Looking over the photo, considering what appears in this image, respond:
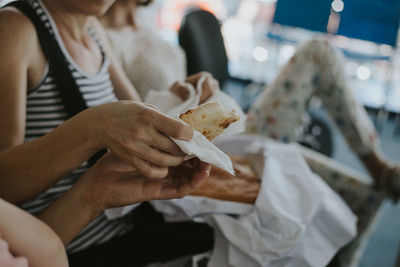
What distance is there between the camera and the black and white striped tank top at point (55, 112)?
2.49 feet

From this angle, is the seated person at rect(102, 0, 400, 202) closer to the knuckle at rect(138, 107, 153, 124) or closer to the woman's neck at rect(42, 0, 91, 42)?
the woman's neck at rect(42, 0, 91, 42)

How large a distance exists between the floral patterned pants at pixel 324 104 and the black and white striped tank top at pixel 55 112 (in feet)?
2.14

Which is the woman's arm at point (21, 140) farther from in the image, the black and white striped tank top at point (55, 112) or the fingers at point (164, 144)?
the fingers at point (164, 144)

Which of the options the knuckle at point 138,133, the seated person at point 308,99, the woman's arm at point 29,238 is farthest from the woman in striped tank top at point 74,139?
the seated person at point 308,99

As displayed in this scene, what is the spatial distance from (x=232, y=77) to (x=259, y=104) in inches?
122

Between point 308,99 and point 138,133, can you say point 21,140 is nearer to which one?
point 138,133

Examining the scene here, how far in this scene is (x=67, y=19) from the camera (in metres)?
0.83

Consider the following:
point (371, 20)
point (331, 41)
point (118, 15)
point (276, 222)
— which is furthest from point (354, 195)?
point (371, 20)

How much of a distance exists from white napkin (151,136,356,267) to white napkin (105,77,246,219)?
19 centimetres

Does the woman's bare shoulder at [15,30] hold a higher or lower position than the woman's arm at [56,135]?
higher

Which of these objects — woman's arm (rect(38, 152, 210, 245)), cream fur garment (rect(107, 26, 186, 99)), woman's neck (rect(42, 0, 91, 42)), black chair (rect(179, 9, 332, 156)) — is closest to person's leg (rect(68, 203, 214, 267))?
woman's arm (rect(38, 152, 210, 245))

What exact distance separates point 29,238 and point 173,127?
0.98 ft

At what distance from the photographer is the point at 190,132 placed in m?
0.46

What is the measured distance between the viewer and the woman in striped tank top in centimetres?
49
